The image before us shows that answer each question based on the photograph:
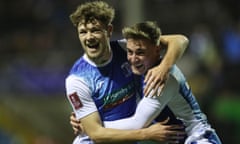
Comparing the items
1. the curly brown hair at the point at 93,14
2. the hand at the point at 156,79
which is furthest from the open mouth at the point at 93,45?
the hand at the point at 156,79

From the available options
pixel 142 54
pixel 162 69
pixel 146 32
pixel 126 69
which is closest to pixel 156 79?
pixel 162 69

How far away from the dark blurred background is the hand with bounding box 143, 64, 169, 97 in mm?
6200

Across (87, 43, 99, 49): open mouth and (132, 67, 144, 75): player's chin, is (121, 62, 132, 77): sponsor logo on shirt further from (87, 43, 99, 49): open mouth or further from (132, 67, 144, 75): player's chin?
(87, 43, 99, 49): open mouth

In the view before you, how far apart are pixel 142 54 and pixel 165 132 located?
564mm

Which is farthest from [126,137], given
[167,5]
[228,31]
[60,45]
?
[167,5]

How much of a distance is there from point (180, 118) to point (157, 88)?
38cm

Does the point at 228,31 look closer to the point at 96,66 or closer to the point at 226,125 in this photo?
the point at 226,125

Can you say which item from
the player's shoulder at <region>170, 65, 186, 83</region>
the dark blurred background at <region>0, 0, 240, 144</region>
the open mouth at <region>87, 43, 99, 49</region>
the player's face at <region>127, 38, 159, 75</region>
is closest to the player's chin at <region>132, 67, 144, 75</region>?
the player's face at <region>127, 38, 159, 75</region>

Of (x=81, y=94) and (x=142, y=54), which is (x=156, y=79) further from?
(x=81, y=94)

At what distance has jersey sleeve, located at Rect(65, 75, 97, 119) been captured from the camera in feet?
25.0

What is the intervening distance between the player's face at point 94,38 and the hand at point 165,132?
0.66m

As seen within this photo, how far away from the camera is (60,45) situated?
633 inches

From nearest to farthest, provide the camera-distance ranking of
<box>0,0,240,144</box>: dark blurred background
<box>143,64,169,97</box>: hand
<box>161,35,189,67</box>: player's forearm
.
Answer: <box>143,64,169,97</box>: hand → <box>161,35,189,67</box>: player's forearm → <box>0,0,240,144</box>: dark blurred background

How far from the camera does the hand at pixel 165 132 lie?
7.45 metres
